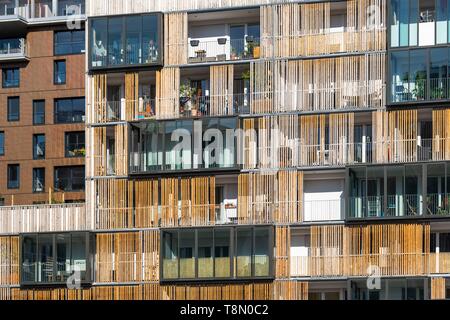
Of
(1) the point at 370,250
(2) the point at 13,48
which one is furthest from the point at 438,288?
(2) the point at 13,48

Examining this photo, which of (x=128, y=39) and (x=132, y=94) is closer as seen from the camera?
(x=128, y=39)

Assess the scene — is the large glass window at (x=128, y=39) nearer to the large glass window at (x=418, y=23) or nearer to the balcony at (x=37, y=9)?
the large glass window at (x=418, y=23)

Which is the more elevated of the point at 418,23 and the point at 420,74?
the point at 418,23

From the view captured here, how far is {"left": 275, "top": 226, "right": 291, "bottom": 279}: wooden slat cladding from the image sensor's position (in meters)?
58.5

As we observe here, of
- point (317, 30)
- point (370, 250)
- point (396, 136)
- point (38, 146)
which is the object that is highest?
point (317, 30)

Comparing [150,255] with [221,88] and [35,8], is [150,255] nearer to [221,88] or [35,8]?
[221,88]

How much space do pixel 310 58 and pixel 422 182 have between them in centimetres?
845

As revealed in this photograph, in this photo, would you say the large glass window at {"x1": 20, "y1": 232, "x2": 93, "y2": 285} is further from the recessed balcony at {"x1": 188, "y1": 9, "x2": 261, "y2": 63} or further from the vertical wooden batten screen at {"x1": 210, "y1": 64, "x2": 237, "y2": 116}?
the recessed balcony at {"x1": 188, "y1": 9, "x2": 261, "y2": 63}

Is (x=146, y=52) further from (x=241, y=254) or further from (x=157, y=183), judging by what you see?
(x=241, y=254)

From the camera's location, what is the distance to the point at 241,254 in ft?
194

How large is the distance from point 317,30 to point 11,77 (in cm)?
2998

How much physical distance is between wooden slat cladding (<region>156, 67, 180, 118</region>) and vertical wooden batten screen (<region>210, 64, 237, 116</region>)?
5.92 ft

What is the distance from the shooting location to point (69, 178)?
8050 centimetres

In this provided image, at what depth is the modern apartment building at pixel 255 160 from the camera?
57562 mm
